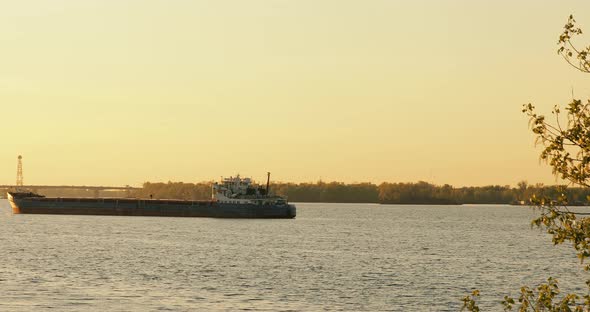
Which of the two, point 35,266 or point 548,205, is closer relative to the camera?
point 548,205

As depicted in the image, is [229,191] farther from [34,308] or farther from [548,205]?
[548,205]

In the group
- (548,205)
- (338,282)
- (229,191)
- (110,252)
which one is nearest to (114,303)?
(338,282)

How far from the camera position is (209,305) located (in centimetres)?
5122

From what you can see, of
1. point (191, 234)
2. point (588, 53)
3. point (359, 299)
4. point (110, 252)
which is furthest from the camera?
point (191, 234)

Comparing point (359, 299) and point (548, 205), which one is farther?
point (359, 299)

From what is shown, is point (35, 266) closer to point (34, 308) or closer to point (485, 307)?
point (34, 308)

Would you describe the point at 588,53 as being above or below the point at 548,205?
above

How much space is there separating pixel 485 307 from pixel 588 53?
117ft

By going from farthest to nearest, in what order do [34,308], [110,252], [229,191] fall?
1. [229,191]
2. [110,252]
3. [34,308]

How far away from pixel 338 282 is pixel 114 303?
19.4 meters

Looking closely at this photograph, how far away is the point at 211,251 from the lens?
102250 mm

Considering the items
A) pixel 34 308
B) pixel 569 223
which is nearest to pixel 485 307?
pixel 34 308

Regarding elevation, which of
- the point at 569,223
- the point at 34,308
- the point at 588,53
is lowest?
the point at 34,308

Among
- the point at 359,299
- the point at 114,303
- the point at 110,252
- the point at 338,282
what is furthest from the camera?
the point at 110,252
